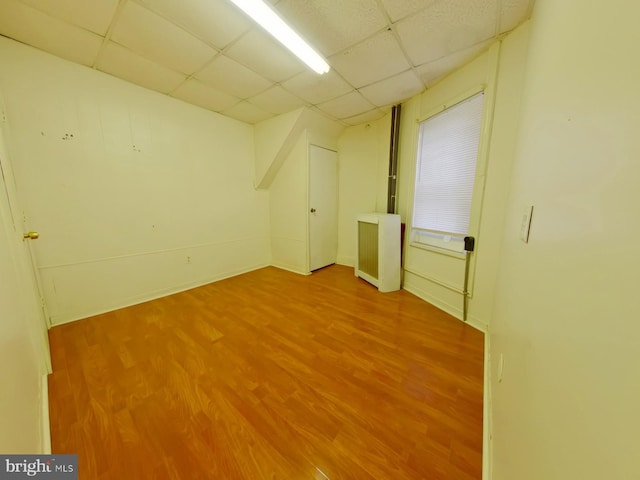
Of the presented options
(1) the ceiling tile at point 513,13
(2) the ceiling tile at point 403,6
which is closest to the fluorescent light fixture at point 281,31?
(2) the ceiling tile at point 403,6

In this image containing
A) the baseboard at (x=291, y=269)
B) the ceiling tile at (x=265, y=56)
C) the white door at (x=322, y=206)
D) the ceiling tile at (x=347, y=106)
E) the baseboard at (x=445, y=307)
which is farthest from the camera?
the baseboard at (x=291, y=269)

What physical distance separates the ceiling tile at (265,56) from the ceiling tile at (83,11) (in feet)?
2.58

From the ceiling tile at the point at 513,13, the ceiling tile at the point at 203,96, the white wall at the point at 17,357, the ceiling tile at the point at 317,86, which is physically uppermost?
the ceiling tile at the point at 513,13

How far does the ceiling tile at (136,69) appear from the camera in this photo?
6.37ft

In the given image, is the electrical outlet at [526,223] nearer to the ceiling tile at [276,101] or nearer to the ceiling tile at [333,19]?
the ceiling tile at [333,19]

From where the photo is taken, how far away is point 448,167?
2336mm

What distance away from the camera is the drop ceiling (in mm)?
1499

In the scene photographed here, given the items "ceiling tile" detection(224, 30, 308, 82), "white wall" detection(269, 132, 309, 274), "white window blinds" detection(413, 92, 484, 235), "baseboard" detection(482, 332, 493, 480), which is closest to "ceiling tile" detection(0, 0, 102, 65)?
"ceiling tile" detection(224, 30, 308, 82)

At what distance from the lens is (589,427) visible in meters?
0.31

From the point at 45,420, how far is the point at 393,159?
3.78m

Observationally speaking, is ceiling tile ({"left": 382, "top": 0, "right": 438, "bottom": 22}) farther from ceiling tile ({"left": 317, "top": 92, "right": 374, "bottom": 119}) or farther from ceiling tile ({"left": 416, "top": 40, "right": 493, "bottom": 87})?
ceiling tile ({"left": 317, "top": 92, "right": 374, "bottom": 119})

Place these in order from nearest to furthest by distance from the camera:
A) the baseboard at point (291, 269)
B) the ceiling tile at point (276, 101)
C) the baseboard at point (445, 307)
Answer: the baseboard at point (445, 307) < the ceiling tile at point (276, 101) < the baseboard at point (291, 269)

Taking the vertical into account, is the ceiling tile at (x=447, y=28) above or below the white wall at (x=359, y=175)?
above

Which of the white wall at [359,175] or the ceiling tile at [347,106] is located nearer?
the ceiling tile at [347,106]
